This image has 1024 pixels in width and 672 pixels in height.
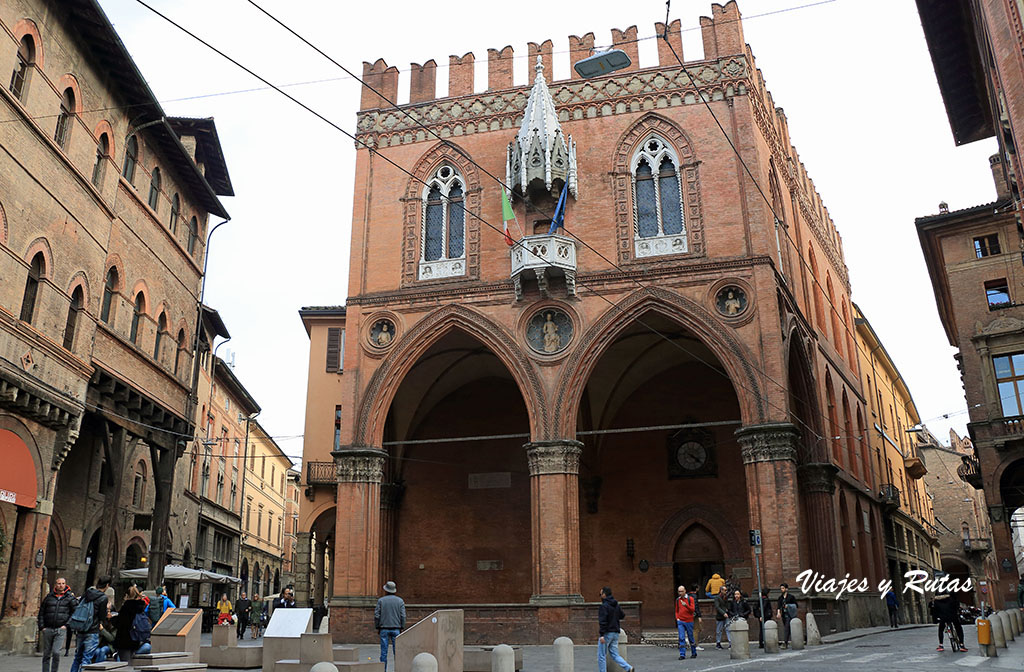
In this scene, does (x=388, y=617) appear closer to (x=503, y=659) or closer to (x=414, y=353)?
(x=503, y=659)

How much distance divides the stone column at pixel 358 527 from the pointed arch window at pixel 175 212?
29.6 ft

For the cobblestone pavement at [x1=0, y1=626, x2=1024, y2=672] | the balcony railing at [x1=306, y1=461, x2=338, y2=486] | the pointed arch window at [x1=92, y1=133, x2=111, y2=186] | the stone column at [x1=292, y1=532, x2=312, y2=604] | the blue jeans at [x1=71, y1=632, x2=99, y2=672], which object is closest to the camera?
the blue jeans at [x1=71, y1=632, x2=99, y2=672]

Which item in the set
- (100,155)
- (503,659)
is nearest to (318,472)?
(100,155)

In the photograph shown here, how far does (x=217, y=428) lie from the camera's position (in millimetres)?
40531

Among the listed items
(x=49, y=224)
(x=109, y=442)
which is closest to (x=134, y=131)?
(x=49, y=224)

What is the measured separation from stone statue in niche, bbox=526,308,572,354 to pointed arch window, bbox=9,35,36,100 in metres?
12.2

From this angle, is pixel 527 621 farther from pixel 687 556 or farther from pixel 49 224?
pixel 49 224

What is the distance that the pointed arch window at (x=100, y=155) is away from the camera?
2117cm

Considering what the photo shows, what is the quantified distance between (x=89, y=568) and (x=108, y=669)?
55.7 ft

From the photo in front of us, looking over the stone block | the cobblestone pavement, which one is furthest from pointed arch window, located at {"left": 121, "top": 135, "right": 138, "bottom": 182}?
the stone block

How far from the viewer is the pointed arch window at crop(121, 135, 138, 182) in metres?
23.4

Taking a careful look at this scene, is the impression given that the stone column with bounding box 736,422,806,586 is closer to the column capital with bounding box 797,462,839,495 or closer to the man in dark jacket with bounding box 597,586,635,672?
the column capital with bounding box 797,462,839,495

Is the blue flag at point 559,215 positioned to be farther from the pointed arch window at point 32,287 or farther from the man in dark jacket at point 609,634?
the man in dark jacket at point 609,634

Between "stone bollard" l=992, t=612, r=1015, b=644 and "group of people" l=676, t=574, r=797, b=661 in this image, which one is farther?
"group of people" l=676, t=574, r=797, b=661
